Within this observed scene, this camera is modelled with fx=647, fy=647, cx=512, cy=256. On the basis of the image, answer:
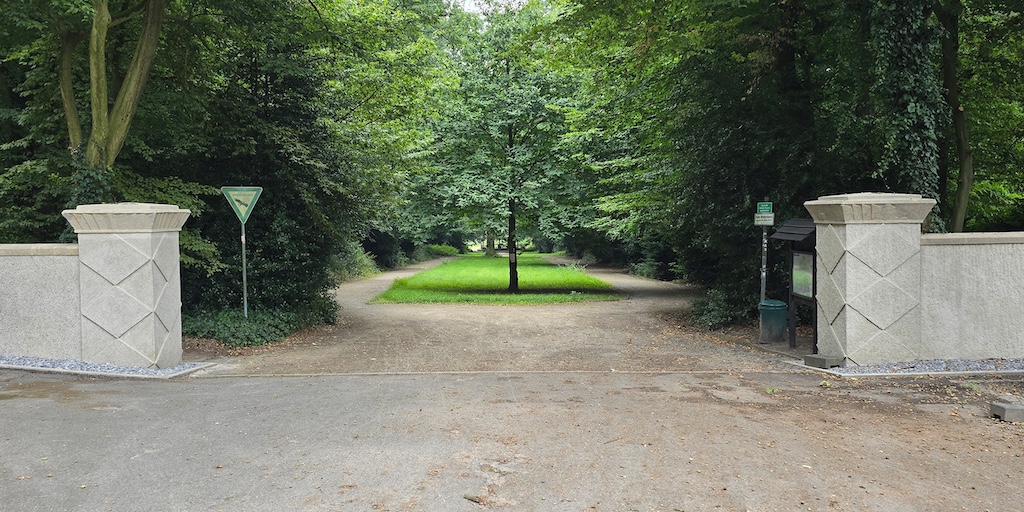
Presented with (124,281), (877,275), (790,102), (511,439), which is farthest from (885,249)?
(124,281)

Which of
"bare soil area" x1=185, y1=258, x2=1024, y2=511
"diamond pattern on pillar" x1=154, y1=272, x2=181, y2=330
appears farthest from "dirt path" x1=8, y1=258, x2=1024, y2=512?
"diamond pattern on pillar" x1=154, y1=272, x2=181, y2=330

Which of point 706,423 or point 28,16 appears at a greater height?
point 28,16

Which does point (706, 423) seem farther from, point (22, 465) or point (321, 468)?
point (22, 465)

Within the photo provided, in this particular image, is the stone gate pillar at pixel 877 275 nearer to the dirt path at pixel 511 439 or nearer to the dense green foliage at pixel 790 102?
the dirt path at pixel 511 439

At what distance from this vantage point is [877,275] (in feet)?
31.4

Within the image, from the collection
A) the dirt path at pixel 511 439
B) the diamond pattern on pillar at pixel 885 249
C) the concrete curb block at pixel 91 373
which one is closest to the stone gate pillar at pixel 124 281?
the concrete curb block at pixel 91 373

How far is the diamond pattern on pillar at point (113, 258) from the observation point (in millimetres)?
9406

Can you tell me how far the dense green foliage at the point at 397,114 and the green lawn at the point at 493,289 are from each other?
596cm

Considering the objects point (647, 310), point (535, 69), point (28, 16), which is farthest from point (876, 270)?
point (535, 69)

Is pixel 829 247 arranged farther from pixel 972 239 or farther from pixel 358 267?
pixel 358 267

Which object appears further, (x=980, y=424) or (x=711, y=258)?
(x=711, y=258)

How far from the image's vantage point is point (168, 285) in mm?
9852

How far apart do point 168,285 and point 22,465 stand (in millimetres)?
4907

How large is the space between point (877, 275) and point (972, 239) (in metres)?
1.58
